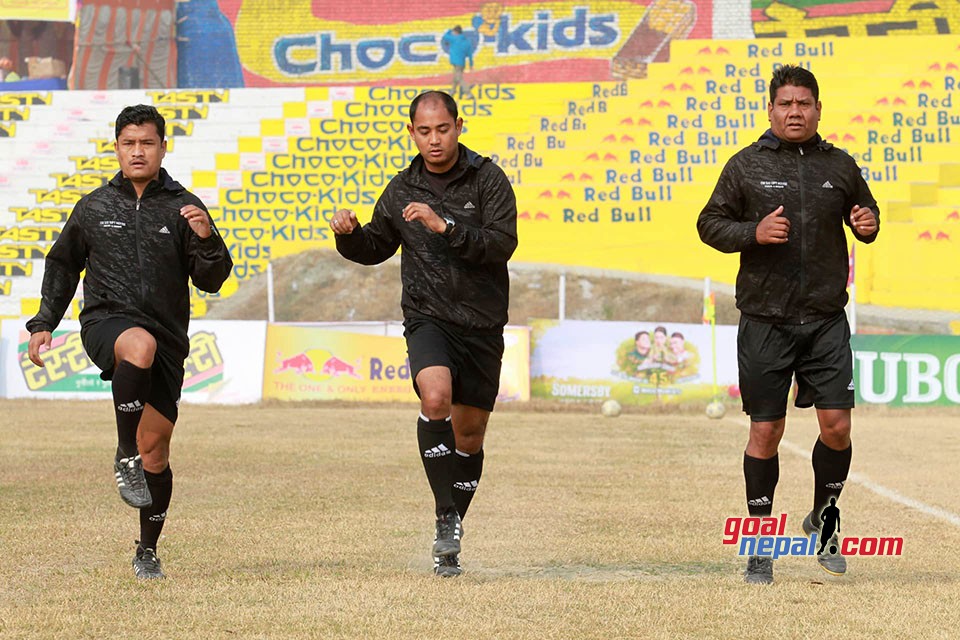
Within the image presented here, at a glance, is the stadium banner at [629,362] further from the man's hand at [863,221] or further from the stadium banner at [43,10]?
the stadium banner at [43,10]

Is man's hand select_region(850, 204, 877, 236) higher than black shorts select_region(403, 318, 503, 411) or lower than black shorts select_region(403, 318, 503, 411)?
higher

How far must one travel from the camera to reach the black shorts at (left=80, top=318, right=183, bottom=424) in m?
6.66

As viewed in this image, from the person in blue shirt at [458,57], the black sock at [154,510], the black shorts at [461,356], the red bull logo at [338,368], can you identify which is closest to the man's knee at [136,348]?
the black sock at [154,510]

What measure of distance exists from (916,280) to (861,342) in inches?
410

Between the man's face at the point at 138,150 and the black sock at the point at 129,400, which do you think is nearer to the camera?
the black sock at the point at 129,400

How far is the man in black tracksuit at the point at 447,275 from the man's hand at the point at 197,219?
1.99 ft

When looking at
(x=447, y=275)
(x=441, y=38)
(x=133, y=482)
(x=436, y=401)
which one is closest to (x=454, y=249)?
(x=447, y=275)

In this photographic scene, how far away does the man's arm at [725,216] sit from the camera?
22.2ft

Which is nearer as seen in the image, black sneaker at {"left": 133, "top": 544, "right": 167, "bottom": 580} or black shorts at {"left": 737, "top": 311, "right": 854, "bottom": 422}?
black sneaker at {"left": 133, "top": 544, "right": 167, "bottom": 580}

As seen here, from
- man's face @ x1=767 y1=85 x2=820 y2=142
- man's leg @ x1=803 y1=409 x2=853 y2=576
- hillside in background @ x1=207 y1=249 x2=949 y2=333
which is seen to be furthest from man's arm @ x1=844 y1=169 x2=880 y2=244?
hillside in background @ x1=207 y1=249 x2=949 y2=333

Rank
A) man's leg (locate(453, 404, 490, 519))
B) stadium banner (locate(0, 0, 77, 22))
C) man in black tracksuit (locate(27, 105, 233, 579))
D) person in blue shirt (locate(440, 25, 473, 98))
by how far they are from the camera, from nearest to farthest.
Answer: man in black tracksuit (locate(27, 105, 233, 579)), man's leg (locate(453, 404, 490, 519)), person in blue shirt (locate(440, 25, 473, 98)), stadium banner (locate(0, 0, 77, 22))

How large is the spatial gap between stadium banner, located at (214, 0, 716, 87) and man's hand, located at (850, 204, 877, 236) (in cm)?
3582

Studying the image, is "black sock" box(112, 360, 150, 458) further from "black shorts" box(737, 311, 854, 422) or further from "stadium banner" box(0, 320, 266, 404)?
"stadium banner" box(0, 320, 266, 404)
